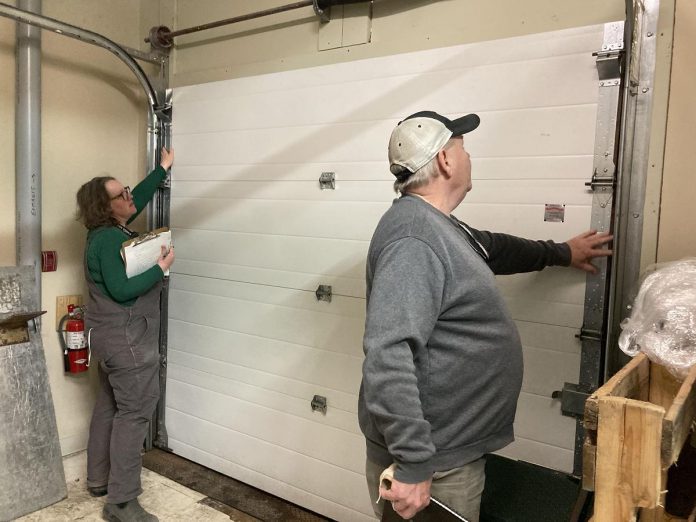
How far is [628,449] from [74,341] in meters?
2.83

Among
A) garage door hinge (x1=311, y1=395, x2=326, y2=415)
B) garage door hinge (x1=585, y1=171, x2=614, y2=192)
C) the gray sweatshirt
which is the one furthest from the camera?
garage door hinge (x1=311, y1=395, x2=326, y2=415)

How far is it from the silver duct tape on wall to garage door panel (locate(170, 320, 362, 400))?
31.7 inches

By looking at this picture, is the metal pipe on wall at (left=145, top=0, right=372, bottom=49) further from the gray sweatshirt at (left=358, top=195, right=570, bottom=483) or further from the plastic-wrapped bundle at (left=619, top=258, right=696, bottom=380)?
the plastic-wrapped bundle at (left=619, top=258, right=696, bottom=380)

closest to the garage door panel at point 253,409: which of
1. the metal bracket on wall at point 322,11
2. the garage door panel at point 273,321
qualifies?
the garage door panel at point 273,321

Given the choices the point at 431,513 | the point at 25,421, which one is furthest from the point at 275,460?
the point at 431,513

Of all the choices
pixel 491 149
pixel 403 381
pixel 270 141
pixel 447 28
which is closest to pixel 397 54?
pixel 447 28

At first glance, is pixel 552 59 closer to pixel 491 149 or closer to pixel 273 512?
pixel 491 149

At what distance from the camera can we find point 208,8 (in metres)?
2.97

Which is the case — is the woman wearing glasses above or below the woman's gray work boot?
above

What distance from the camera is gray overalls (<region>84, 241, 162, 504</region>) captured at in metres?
2.54

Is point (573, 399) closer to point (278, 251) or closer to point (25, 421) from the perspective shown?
point (278, 251)

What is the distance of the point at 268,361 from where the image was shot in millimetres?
2836

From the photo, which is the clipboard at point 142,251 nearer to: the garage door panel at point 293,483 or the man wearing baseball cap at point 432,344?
the garage door panel at point 293,483

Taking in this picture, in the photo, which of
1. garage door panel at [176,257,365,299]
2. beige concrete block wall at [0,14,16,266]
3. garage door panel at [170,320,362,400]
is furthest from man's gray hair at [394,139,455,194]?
beige concrete block wall at [0,14,16,266]
